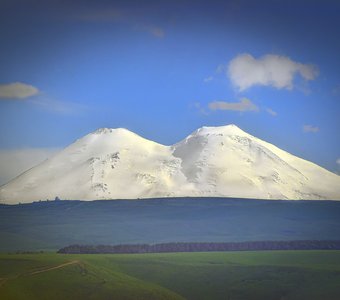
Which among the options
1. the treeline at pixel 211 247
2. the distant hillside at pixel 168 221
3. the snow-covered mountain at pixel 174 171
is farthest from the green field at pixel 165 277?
the snow-covered mountain at pixel 174 171

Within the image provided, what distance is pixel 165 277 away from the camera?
33438mm

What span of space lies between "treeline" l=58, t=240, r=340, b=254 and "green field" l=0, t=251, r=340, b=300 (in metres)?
3.92

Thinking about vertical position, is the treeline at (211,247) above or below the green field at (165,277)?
above

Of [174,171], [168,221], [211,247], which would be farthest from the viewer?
[174,171]

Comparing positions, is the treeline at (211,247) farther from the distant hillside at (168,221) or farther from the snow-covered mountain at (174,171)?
the snow-covered mountain at (174,171)

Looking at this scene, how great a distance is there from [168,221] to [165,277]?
80.8 ft

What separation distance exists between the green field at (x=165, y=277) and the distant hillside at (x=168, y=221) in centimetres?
1030

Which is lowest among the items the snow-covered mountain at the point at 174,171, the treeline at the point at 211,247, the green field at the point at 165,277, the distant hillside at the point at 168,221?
the green field at the point at 165,277

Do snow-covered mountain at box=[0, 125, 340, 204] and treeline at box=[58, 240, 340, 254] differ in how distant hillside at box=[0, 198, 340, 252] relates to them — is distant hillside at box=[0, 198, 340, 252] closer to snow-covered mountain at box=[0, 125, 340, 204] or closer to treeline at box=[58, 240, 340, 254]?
snow-covered mountain at box=[0, 125, 340, 204]

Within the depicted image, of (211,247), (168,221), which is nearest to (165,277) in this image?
(211,247)

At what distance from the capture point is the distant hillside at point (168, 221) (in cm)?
4912

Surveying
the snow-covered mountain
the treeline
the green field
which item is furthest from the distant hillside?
the green field

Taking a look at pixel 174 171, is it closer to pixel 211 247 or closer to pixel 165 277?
pixel 211 247

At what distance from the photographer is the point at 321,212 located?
56.0 meters
